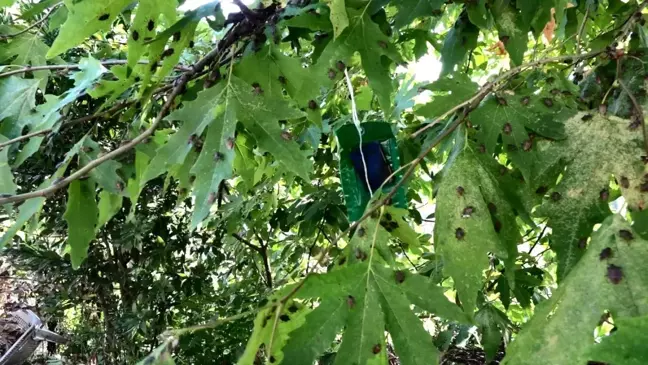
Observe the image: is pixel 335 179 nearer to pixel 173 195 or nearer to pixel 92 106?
pixel 173 195

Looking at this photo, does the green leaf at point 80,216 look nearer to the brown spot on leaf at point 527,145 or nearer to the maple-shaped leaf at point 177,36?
the maple-shaped leaf at point 177,36

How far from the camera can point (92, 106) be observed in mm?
1275

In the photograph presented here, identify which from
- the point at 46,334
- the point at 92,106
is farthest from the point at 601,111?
the point at 46,334

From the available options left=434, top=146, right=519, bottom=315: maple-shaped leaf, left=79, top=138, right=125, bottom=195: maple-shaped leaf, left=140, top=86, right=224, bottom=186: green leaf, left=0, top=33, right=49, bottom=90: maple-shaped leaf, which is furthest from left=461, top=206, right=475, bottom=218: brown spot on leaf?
left=0, top=33, right=49, bottom=90: maple-shaped leaf

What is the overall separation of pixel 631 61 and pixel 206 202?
0.39 metres

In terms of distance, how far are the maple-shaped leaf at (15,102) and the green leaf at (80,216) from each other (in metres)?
0.16

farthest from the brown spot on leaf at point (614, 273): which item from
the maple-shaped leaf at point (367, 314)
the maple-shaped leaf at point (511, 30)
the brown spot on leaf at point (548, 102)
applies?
the maple-shaped leaf at point (511, 30)

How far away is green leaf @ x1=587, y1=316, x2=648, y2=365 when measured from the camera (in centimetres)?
20

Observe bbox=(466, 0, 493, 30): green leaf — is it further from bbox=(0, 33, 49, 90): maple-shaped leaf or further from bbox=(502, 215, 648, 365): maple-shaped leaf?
bbox=(0, 33, 49, 90): maple-shaped leaf

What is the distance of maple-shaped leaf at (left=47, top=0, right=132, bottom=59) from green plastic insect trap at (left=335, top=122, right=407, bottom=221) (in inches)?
9.1

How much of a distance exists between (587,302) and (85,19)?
416mm

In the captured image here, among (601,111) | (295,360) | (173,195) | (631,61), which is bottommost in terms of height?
(295,360)

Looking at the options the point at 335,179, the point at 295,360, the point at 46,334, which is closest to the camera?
the point at 295,360

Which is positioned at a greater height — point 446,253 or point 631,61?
point 631,61
